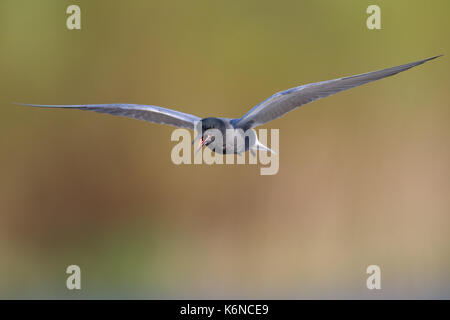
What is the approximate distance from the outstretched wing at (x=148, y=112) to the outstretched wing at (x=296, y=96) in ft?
0.45

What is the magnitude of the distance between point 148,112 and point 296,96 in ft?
1.24

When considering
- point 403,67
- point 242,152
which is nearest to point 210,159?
point 242,152

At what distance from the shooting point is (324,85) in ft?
3.92

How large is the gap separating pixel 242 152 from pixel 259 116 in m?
0.10

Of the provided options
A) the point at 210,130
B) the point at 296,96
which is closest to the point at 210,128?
the point at 210,130

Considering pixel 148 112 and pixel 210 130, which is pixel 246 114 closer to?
pixel 210 130

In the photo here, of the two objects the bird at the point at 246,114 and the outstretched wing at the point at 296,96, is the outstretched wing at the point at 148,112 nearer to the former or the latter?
the bird at the point at 246,114

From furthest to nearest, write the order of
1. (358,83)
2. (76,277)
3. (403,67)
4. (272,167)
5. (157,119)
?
(272,167) → (76,277) → (157,119) → (358,83) → (403,67)

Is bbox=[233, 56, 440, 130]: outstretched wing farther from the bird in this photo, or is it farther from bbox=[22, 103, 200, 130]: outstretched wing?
bbox=[22, 103, 200, 130]: outstretched wing

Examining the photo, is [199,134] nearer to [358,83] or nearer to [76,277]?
[358,83]

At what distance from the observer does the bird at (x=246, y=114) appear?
1.18 meters

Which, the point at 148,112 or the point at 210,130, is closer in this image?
the point at 210,130

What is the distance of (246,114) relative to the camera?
1.25 m

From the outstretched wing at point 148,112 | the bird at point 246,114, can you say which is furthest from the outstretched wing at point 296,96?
the outstretched wing at point 148,112
